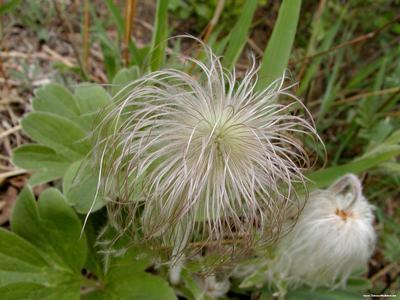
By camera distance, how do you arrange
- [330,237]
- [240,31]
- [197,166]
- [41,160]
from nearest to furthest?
[197,166], [330,237], [41,160], [240,31]

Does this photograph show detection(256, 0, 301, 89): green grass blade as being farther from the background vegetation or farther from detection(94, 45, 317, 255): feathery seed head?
detection(94, 45, 317, 255): feathery seed head

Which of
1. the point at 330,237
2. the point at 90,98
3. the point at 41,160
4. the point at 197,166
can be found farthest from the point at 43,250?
the point at 330,237

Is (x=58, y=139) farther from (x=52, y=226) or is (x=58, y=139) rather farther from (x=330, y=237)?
(x=330, y=237)

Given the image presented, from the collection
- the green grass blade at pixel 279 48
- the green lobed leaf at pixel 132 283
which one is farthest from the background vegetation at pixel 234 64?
the green lobed leaf at pixel 132 283

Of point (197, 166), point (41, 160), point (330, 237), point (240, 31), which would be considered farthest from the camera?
point (240, 31)

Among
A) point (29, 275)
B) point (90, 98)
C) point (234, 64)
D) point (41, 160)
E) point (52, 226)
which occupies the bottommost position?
point (29, 275)

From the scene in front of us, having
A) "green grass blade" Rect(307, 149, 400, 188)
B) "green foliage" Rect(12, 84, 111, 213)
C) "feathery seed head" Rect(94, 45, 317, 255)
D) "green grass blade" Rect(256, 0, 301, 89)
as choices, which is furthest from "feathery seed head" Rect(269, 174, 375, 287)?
"green foliage" Rect(12, 84, 111, 213)

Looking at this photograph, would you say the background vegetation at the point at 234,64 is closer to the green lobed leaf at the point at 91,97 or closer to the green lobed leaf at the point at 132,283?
the green lobed leaf at the point at 91,97
